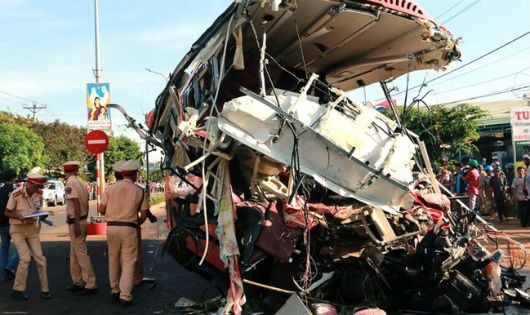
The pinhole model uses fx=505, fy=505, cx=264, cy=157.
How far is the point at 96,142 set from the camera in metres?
12.0

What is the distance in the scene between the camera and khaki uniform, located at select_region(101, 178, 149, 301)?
6.39 m

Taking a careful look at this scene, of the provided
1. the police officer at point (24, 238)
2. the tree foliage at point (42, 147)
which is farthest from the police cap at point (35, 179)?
the tree foliage at point (42, 147)

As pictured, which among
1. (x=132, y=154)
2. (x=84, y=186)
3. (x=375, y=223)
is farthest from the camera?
(x=132, y=154)

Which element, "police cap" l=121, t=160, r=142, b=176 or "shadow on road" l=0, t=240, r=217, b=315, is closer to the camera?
"shadow on road" l=0, t=240, r=217, b=315

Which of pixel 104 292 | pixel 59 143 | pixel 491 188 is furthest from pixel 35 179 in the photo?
pixel 59 143

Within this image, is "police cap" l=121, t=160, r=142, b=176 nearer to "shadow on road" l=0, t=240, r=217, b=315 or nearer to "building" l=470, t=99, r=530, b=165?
"shadow on road" l=0, t=240, r=217, b=315

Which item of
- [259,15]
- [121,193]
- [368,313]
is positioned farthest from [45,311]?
[259,15]

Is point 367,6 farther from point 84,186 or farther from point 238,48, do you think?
point 84,186

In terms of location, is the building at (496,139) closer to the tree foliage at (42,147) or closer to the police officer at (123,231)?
the police officer at (123,231)

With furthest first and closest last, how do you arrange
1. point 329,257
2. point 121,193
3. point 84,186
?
point 84,186
point 121,193
point 329,257

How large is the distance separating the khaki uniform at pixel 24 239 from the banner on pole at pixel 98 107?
253 inches

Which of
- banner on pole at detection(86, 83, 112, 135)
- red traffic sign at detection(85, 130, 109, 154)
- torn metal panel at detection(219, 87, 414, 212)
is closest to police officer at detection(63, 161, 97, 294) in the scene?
torn metal panel at detection(219, 87, 414, 212)

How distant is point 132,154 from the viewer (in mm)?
54219

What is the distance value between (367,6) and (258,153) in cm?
169
